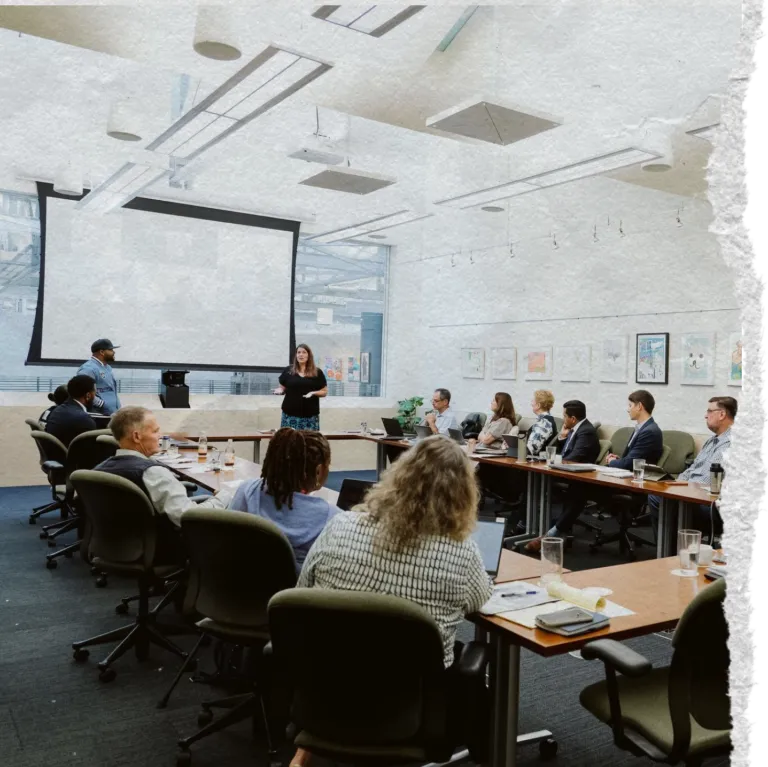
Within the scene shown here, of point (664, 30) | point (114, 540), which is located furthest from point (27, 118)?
point (664, 30)

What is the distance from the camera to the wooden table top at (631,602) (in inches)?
67.7

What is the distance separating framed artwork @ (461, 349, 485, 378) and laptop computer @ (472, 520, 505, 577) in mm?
6500

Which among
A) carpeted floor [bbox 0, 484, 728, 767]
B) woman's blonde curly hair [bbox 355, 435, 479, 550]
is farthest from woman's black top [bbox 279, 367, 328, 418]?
woman's blonde curly hair [bbox 355, 435, 479, 550]

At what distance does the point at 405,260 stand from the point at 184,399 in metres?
3.85

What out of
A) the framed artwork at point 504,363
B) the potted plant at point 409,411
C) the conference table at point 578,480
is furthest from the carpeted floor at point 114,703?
the potted plant at point 409,411

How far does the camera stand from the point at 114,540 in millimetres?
2945

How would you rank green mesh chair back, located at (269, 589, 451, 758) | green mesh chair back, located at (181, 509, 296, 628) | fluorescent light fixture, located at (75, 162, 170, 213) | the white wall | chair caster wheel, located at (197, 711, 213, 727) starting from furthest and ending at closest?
the white wall → fluorescent light fixture, located at (75, 162, 170, 213) → chair caster wheel, located at (197, 711, 213, 727) → green mesh chair back, located at (181, 509, 296, 628) → green mesh chair back, located at (269, 589, 451, 758)

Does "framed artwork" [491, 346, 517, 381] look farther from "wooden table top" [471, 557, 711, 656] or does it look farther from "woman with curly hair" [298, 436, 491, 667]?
"woman with curly hair" [298, 436, 491, 667]

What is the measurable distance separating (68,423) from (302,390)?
7.31 feet

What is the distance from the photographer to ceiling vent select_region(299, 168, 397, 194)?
5.69 metres

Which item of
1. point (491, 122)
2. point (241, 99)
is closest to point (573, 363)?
point (491, 122)

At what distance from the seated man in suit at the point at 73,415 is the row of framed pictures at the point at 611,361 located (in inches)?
195

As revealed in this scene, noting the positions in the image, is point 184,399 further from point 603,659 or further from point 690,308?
point 603,659

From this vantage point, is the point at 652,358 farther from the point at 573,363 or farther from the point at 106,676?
the point at 106,676
